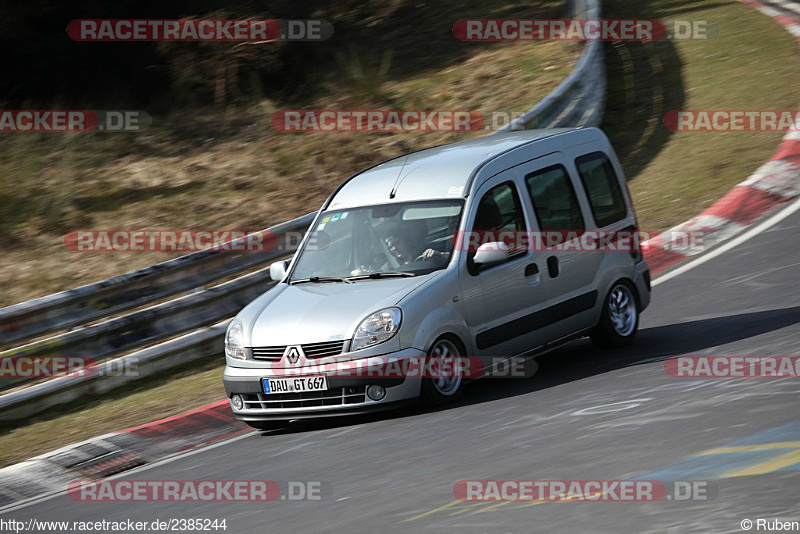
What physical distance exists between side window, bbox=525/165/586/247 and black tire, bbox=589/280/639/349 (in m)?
0.72

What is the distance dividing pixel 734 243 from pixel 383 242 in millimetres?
4982

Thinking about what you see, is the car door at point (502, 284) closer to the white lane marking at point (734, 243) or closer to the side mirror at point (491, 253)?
the side mirror at point (491, 253)

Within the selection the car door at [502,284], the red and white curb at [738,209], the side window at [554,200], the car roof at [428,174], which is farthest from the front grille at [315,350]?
the red and white curb at [738,209]

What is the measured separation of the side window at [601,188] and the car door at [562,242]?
0.15 m

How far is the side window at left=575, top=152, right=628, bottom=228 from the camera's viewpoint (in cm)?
987

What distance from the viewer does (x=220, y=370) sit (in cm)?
1134

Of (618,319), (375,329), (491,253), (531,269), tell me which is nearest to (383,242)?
(491,253)

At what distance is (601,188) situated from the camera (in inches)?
393

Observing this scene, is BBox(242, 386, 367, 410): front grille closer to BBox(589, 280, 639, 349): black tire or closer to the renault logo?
the renault logo

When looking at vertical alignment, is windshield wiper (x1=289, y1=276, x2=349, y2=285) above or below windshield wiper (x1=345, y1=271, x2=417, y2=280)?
below

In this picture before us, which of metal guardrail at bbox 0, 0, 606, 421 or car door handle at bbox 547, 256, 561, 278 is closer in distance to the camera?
car door handle at bbox 547, 256, 561, 278

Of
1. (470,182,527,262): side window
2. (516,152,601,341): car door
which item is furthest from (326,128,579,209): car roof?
(516,152,601,341): car door

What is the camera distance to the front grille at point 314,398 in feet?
27.0

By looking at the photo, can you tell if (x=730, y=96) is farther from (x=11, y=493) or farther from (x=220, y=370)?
(x=11, y=493)
